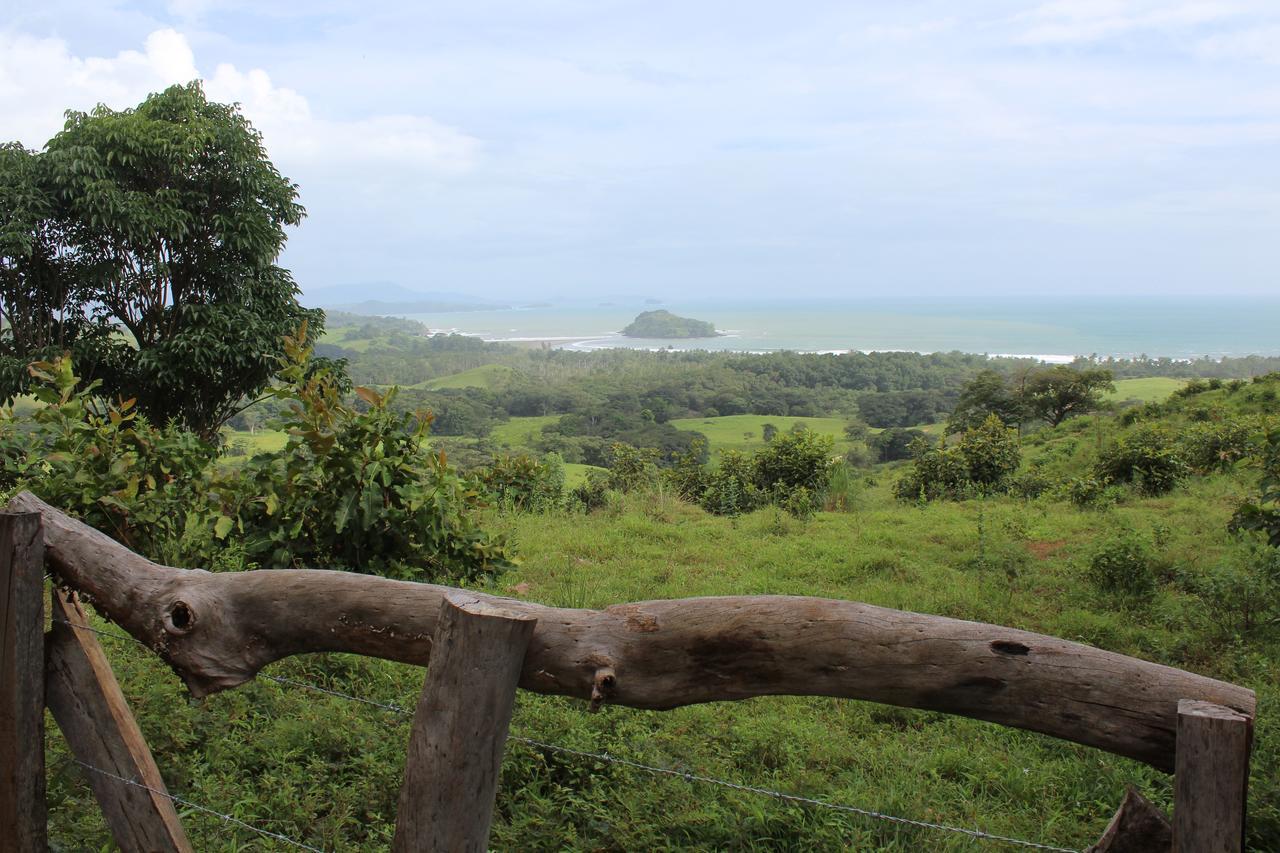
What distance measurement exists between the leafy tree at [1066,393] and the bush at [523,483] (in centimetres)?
1726

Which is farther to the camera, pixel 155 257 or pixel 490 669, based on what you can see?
pixel 155 257

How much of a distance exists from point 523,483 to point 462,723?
8.10 m

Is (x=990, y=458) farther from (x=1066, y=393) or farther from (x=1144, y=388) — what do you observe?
(x=1144, y=388)

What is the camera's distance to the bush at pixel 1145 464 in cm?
991

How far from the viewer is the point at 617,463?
1270cm

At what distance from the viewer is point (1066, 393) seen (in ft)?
74.9

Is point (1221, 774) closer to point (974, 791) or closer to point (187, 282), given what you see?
point (974, 791)

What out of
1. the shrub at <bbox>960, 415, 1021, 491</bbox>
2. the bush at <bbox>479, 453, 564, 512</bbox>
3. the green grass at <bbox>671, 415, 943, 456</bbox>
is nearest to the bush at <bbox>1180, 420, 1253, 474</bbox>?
the shrub at <bbox>960, 415, 1021, 491</bbox>

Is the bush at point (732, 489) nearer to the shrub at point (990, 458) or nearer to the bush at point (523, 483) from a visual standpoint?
the bush at point (523, 483)

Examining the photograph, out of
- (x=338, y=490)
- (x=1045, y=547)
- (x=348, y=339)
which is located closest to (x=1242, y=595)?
(x=1045, y=547)

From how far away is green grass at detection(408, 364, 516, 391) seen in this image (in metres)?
51.7

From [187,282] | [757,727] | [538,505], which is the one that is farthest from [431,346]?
[757,727]

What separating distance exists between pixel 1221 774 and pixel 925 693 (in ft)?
1.62

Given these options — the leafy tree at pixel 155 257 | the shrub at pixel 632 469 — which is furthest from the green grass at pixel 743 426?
the leafy tree at pixel 155 257
